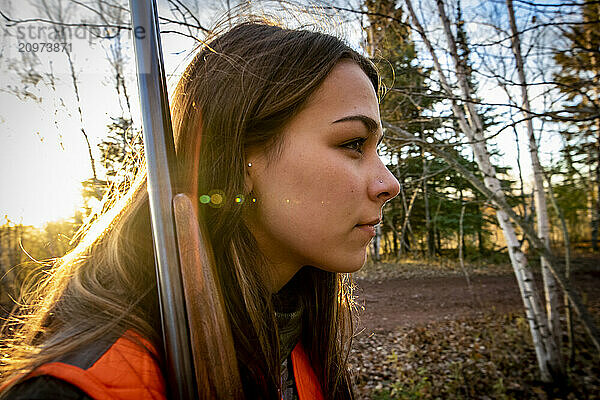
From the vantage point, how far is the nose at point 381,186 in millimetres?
1245

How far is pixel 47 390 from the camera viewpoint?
0.62 m

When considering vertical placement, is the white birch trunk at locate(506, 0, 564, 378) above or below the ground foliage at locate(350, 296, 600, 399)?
above

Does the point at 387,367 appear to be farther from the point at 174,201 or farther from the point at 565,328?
the point at 174,201

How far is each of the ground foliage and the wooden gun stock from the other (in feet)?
14.2

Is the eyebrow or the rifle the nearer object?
the rifle

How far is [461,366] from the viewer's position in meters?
5.21

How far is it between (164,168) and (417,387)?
16.4ft

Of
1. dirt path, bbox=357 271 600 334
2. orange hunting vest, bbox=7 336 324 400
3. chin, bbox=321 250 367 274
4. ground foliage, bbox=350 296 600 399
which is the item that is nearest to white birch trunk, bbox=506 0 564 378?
ground foliage, bbox=350 296 600 399

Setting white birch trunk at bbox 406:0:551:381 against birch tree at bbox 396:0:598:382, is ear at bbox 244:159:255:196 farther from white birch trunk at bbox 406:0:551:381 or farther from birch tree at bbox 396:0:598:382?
white birch trunk at bbox 406:0:551:381

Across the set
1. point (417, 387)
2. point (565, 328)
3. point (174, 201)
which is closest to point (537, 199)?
point (417, 387)

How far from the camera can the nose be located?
1.25m

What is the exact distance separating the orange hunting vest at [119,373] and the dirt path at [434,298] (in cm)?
622

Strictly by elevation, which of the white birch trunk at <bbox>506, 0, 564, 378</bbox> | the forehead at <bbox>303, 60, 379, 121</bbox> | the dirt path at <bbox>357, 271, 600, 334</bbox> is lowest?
the dirt path at <bbox>357, 271, 600, 334</bbox>

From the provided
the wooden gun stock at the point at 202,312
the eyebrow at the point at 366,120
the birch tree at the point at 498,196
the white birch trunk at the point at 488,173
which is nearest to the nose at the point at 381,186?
the eyebrow at the point at 366,120
